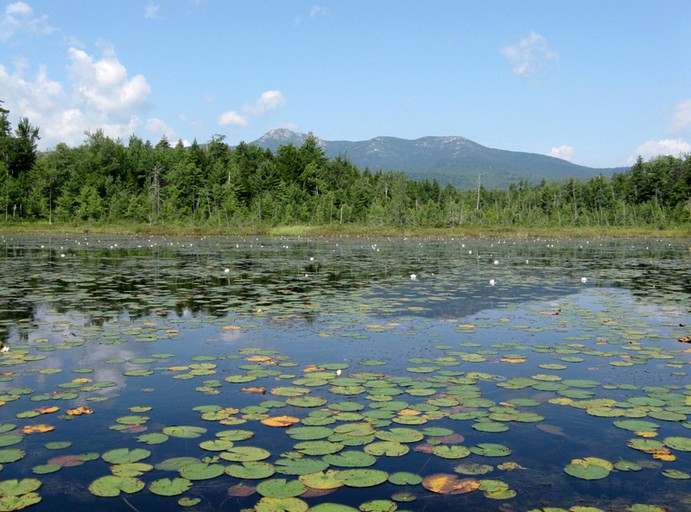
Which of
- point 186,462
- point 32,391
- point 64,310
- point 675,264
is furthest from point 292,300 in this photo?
point 675,264

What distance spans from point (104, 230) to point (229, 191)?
17.9 meters

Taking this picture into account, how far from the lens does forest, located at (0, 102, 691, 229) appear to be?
64.1m

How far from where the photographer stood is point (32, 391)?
6109 mm

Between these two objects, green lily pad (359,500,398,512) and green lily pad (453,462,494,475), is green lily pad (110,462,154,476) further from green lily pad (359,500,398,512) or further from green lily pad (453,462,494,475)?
green lily pad (453,462,494,475)

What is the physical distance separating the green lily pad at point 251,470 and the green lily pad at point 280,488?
10cm

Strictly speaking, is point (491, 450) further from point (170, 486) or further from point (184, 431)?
point (184, 431)

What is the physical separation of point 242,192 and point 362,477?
75.2 m

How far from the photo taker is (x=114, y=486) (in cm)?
397

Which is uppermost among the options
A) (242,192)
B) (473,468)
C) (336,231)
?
(242,192)

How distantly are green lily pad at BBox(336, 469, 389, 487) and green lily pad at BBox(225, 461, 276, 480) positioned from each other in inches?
20.9

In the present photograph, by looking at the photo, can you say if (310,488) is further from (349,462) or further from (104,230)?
(104,230)

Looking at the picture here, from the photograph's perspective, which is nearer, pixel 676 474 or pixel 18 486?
pixel 18 486

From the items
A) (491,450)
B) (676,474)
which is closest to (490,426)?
(491,450)

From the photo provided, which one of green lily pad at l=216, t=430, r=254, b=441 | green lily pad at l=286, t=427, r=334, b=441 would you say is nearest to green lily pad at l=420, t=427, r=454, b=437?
green lily pad at l=286, t=427, r=334, b=441
